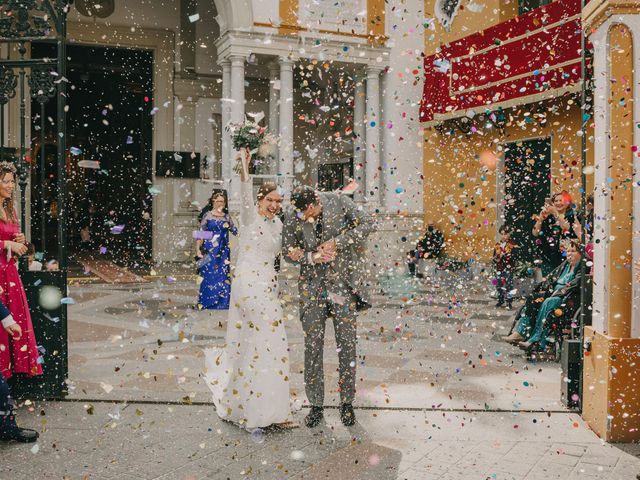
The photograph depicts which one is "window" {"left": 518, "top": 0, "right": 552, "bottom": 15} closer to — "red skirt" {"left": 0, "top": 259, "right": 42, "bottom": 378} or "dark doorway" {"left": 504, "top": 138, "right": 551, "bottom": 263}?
"dark doorway" {"left": 504, "top": 138, "right": 551, "bottom": 263}

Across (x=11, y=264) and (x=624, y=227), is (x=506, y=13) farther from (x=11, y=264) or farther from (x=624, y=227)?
(x=11, y=264)

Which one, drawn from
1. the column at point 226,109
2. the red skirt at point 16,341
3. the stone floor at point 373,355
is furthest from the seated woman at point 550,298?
the column at point 226,109

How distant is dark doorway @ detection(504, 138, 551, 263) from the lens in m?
12.9

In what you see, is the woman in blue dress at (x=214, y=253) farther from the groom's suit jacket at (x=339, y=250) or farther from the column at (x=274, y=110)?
the column at (x=274, y=110)

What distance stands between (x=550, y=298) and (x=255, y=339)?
12.2 feet

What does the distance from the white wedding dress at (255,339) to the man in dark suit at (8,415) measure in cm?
125

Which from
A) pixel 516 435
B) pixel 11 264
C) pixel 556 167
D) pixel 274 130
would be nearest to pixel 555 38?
pixel 556 167

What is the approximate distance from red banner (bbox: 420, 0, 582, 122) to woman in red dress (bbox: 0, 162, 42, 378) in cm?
703

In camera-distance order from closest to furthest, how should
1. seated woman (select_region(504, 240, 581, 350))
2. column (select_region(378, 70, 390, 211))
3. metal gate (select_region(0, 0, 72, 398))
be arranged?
metal gate (select_region(0, 0, 72, 398)) < seated woman (select_region(504, 240, 581, 350)) < column (select_region(378, 70, 390, 211))

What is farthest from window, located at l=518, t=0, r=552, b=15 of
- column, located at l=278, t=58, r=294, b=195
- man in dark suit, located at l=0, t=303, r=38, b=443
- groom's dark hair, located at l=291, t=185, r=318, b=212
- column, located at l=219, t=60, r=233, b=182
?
man in dark suit, located at l=0, t=303, r=38, b=443

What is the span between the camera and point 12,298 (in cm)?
491

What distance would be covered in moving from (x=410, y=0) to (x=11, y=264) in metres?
13.2

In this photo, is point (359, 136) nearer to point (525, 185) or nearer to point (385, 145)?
point (385, 145)

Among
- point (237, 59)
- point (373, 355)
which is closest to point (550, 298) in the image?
point (373, 355)
